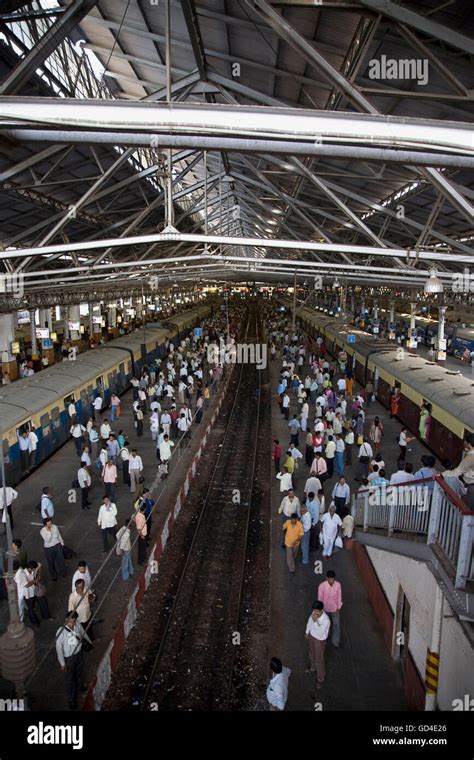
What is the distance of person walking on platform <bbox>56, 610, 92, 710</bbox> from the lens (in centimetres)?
686

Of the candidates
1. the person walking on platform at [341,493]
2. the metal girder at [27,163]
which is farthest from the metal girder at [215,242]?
the person walking on platform at [341,493]

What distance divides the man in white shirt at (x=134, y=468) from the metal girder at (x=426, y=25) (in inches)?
438

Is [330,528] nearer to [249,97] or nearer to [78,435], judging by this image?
[78,435]

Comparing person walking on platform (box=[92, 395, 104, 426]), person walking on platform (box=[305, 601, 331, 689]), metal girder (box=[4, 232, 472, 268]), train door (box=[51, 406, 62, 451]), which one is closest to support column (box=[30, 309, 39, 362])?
person walking on platform (box=[92, 395, 104, 426])

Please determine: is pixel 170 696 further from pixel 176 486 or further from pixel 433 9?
pixel 433 9

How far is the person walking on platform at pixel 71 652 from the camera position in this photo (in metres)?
6.86

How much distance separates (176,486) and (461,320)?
3976cm

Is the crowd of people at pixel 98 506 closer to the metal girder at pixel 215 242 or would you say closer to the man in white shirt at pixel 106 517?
the man in white shirt at pixel 106 517

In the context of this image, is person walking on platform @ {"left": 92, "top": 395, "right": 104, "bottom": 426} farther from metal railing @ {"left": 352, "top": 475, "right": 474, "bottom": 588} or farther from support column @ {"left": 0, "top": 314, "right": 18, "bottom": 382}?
metal railing @ {"left": 352, "top": 475, "right": 474, "bottom": 588}

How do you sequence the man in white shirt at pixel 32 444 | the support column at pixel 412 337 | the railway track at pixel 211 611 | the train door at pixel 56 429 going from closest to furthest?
the railway track at pixel 211 611 → the man in white shirt at pixel 32 444 → the train door at pixel 56 429 → the support column at pixel 412 337

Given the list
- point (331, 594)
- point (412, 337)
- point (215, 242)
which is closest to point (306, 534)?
point (331, 594)

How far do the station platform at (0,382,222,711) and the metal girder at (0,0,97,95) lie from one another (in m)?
7.64

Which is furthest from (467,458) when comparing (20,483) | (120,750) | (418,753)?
(20,483)

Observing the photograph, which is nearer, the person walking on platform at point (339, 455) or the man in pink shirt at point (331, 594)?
the man in pink shirt at point (331, 594)
